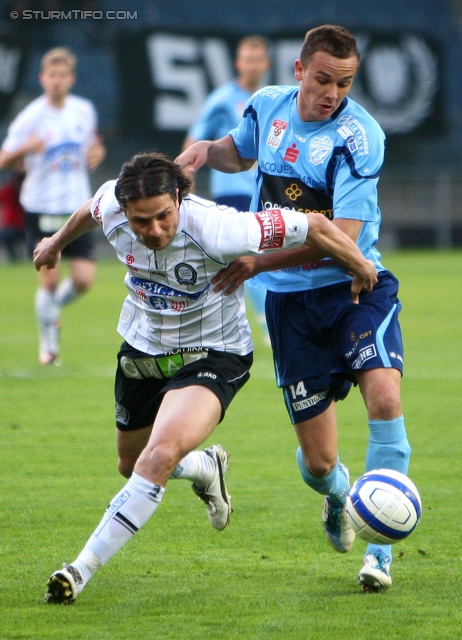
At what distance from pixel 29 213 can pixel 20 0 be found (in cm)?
1341

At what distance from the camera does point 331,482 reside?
504 cm

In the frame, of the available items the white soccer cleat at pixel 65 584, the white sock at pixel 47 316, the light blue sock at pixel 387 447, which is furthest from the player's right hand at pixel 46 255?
the white sock at pixel 47 316

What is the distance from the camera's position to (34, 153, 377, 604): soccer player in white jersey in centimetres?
417

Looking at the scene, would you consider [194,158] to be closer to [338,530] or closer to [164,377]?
[164,377]

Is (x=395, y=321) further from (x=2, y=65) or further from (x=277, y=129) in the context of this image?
(x=2, y=65)

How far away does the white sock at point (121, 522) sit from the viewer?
412cm

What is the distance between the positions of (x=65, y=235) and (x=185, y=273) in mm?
762

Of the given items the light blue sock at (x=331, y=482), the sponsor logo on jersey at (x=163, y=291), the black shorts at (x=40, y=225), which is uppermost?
the sponsor logo on jersey at (x=163, y=291)

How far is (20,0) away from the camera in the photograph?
2277cm

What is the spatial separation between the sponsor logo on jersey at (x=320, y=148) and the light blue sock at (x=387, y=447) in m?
1.17

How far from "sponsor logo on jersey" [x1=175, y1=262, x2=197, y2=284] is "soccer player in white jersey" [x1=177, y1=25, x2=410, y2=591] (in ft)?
0.51

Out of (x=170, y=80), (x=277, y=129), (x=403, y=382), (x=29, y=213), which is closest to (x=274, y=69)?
(x=170, y=80)

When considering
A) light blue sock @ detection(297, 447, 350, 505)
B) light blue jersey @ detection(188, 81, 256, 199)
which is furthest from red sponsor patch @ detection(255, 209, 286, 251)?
light blue jersey @ detection(188, 81, 256, 199)

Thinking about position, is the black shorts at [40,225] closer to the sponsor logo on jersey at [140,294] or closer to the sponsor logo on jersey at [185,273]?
the sponsor logo on jersey at [140,294]
